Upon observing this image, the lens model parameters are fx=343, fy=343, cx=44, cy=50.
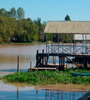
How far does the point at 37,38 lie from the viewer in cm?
13475

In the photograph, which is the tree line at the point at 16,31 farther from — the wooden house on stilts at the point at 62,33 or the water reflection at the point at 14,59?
the wooden house on stilts at the point at 62,33

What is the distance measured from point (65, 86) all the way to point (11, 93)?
464 centimetres

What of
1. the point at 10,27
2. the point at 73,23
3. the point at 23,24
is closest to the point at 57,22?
the point at 73,23

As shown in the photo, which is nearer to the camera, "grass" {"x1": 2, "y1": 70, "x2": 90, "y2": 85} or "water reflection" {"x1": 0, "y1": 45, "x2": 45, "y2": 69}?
"grass" {"x1": 2, "y1": 70, "x2": 90, "y2": 85}

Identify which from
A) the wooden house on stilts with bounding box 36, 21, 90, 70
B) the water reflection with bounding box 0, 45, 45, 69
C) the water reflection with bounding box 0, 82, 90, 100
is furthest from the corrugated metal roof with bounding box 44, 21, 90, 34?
the water reflection with bounding box 0, 82, 90, 100

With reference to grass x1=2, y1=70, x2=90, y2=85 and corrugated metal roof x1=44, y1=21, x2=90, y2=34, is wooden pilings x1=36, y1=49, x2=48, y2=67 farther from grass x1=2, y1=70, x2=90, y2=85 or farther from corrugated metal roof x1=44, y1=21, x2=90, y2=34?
grass x1=2, y1=70, x2=90, y2=85

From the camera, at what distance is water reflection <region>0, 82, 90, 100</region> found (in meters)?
22.0

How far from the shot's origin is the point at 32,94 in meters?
23.4

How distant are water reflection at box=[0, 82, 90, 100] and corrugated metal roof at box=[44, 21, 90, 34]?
35.4 ft

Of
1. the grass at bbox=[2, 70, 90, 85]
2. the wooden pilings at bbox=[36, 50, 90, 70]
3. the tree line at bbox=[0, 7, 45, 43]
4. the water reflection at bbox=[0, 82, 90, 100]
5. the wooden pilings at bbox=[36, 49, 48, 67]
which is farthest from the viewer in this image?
the tree line at bbox=[0, 7, 45, 43]

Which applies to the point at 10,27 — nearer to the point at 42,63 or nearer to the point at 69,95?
the point at 42,63

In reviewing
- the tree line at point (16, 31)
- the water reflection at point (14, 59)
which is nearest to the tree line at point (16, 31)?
the tree line at point (16, 31)

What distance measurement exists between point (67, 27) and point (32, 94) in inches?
541

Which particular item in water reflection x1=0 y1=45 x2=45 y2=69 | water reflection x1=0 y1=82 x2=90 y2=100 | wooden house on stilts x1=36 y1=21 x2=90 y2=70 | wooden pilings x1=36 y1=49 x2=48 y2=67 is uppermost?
wooden house on stilts x1=36 y1=21 x2=90 y2=70
